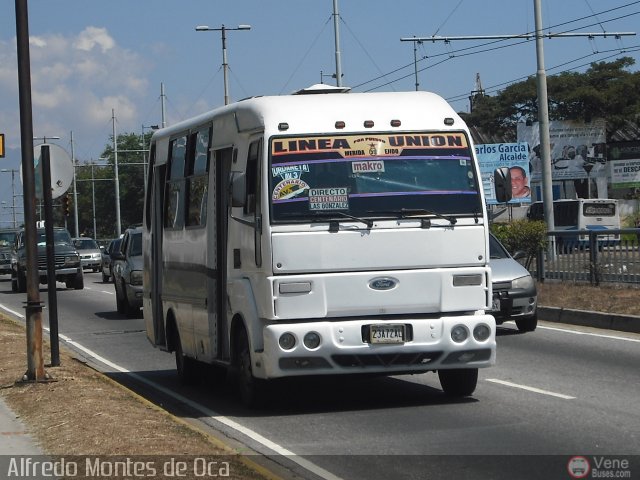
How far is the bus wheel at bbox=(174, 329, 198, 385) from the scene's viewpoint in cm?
1436

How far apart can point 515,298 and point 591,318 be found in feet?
6.46

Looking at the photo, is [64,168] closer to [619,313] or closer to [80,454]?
[80,454]

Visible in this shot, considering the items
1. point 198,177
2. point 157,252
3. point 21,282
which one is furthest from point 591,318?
point 21,282

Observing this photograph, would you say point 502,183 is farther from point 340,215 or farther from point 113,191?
point 113,191

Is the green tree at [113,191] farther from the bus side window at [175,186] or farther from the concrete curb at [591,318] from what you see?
the bus side window at [175,186]

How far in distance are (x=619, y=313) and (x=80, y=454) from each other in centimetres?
1223

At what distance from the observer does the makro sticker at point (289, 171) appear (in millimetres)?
11242

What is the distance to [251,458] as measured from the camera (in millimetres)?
9422

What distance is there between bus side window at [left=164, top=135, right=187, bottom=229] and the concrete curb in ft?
25.4

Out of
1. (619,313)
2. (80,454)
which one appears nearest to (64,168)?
(80,454)

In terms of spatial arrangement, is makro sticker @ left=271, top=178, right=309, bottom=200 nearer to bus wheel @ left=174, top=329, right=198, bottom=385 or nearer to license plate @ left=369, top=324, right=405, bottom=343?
license plate @ left=369, top=324, right=405, bottom=343

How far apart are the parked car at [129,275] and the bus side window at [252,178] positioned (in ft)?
47.2

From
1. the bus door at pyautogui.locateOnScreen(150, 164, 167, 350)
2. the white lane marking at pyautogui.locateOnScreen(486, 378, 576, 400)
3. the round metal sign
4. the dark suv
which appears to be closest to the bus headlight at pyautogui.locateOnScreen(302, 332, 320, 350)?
the white lane marking at pyautogui.locateOnScreen(486, 378, 576, 400)

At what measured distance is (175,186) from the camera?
14.4 metres
